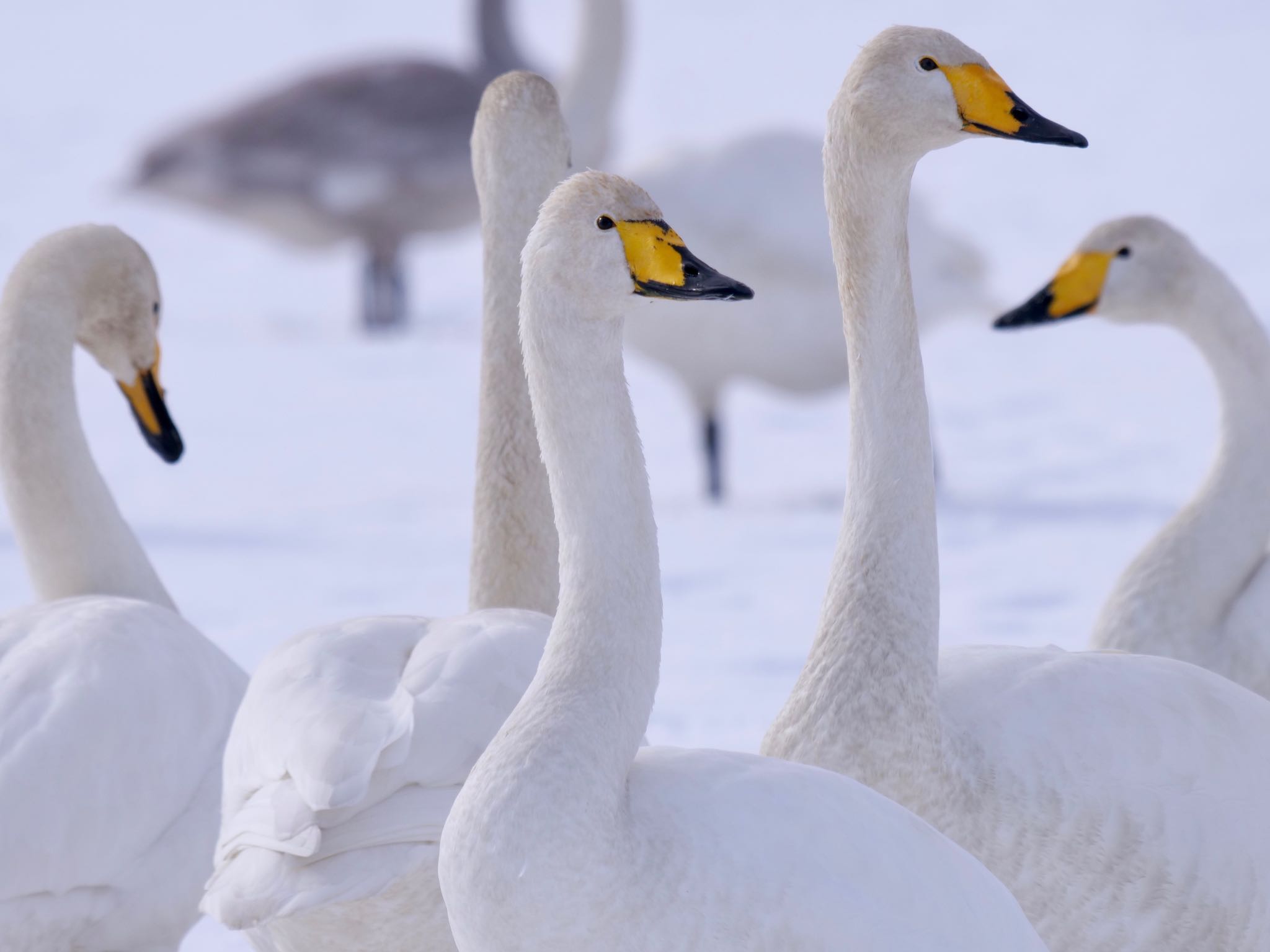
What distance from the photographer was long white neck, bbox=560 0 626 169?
27.0 feet

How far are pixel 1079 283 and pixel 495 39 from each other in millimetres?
7994

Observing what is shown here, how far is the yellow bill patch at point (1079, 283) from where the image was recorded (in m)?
3.95

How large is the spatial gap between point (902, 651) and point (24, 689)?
1335mm

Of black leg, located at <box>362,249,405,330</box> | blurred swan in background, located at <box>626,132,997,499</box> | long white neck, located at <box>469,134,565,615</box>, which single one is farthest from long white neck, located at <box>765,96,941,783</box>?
black leg, located at <box>362,249,405,330</box>

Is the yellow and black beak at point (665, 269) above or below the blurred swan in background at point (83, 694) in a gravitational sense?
above

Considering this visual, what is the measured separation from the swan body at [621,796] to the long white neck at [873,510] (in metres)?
0.35

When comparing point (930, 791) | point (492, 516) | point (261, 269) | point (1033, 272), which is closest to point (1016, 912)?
point (930, 791)

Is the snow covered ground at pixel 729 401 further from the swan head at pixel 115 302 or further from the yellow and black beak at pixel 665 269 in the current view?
the yellow and black beak at pixel 665 269

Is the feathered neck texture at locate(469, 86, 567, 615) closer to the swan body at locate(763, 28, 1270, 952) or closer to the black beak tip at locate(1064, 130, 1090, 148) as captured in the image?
the swan body at locate(763, 28, 1270, 952)

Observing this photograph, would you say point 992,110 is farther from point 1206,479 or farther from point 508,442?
point 1206,479

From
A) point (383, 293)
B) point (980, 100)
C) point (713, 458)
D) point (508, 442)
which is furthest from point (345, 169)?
point (980, 100)

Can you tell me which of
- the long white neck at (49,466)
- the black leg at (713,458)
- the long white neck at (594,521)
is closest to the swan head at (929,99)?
the long white neck at (594,521)

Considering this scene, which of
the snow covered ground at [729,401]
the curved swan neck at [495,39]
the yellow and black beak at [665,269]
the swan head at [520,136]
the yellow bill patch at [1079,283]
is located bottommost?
the snow covered ground at [729,401]

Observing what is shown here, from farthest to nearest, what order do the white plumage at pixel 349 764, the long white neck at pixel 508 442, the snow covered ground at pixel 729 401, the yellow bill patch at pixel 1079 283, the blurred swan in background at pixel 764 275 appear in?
the blurred swan in background at pixel 764 275, the snow covered ground at pixel 729 401, the yellow bill patch at pixel 1079 283, the long white neck at pixel 508 442, the white plumage at pixel 349 764
